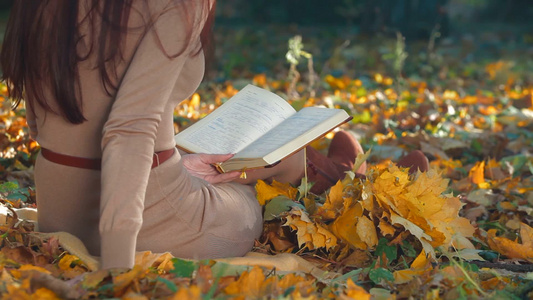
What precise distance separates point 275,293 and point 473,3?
11.0 metres

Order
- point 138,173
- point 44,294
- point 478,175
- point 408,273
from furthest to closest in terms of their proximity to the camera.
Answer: point 478,175 < point 408,273 < point 138,173 < point 44,294

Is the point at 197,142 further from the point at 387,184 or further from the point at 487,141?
the point at 487,141

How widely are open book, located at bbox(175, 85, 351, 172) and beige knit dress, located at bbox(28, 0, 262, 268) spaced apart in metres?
0.16

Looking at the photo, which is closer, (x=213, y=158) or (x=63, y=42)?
(x=63, y=42)

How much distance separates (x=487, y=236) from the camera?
7.82ft

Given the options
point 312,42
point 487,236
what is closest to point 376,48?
point 312,42

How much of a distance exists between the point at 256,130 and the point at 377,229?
0.51m

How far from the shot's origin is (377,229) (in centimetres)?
216

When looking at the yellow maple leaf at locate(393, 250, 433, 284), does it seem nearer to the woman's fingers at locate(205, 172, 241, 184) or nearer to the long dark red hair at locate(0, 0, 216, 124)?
the woman's fingers at locate(205, 172, 241, 184)

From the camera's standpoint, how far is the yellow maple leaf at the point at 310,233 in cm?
210

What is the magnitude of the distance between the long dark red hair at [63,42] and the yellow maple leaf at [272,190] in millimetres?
755

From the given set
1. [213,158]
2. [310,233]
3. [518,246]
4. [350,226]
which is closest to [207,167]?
[213,158]

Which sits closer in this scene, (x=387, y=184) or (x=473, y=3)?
(x=387, y=184)

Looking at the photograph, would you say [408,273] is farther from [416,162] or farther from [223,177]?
[416,162]
